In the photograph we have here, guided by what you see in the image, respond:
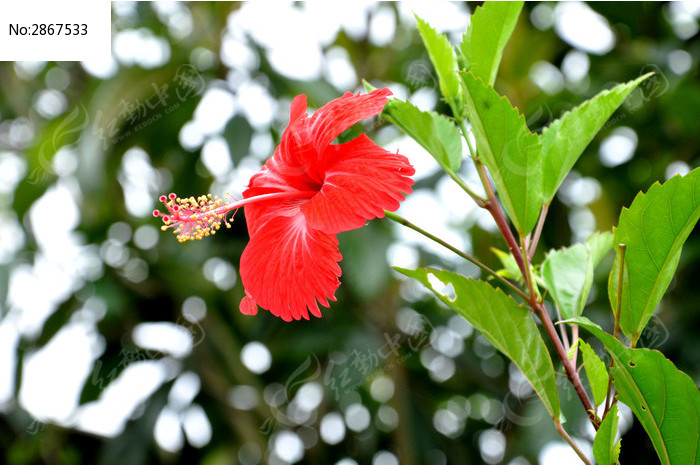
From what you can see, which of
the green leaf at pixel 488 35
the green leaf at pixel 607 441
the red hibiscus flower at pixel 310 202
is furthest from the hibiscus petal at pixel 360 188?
the green leaf at pixel 607 441

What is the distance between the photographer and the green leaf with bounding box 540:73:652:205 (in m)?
0.71

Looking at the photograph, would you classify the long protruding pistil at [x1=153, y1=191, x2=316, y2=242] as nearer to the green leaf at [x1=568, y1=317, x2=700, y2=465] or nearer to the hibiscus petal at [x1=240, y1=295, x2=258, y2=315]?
the hibiscus petal at [x1=240, y1=295, x2=258, y2=315]

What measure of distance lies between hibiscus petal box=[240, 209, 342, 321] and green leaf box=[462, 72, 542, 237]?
18 centimetres

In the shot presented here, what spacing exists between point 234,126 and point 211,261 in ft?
1.62

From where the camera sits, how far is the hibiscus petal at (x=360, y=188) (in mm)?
668

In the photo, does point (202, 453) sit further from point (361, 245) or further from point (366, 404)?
point (361, 245)

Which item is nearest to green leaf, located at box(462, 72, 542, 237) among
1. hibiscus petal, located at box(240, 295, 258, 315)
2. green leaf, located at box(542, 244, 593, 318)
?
green leaf, located at box(542, 244, 593, 318)

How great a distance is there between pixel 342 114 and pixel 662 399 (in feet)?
1.27

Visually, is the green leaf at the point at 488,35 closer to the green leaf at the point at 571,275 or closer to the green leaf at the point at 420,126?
the green leaf at the point at 420,126

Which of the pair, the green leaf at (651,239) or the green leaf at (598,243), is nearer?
the green leaf at (651,239)

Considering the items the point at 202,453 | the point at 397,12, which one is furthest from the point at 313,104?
the point at 202,453

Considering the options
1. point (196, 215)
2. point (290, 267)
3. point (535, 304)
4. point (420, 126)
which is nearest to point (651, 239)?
point (535, 304)

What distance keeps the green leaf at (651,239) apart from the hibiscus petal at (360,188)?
8.0 inches

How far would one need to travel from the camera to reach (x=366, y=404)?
2.34 m
